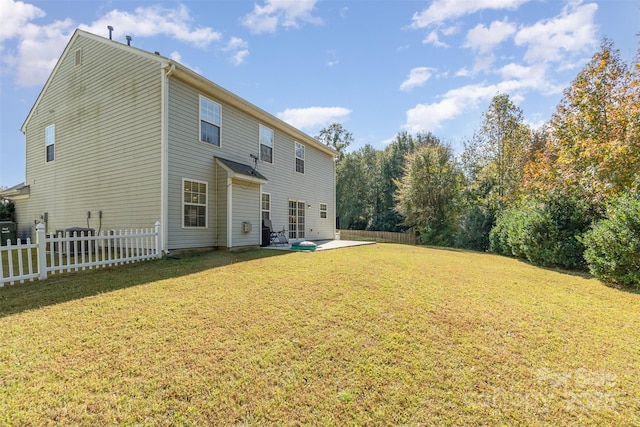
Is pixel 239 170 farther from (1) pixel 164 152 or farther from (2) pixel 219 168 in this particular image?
(1) pixel 164 152

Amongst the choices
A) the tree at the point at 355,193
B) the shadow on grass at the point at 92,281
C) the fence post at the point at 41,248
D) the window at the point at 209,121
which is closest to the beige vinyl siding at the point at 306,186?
the window at the point at 209,121

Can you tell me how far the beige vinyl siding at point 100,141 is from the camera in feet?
26.4

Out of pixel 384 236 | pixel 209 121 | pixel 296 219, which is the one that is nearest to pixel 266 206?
pixel 296 219

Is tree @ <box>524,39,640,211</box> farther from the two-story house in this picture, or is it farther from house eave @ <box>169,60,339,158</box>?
the two-story house

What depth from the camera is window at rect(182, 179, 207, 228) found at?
8.23 metres

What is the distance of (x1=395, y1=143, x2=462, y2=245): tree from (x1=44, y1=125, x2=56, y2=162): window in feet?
64.1

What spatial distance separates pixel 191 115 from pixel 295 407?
8.50 metres

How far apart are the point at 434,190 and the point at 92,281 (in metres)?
19.7

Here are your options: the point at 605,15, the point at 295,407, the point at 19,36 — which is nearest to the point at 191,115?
the point at 19,36

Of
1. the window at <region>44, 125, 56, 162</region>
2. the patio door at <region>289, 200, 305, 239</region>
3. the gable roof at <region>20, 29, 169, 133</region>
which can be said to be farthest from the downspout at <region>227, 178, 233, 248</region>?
the window at <region>44, 125, 56, 162</region>

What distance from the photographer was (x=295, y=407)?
2129 mm

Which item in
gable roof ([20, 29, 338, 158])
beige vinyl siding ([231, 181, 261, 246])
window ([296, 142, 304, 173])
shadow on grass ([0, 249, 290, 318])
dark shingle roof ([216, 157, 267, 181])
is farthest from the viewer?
window ([296, 142, 304, 173])

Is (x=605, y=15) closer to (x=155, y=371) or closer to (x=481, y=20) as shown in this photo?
(x=481, y=20)

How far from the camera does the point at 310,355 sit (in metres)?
2.79
